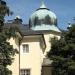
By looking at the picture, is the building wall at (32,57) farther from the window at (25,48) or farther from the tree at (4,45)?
the tree at (4,45)

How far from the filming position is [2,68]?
88.6 ft

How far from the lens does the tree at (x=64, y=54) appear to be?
1556 inches

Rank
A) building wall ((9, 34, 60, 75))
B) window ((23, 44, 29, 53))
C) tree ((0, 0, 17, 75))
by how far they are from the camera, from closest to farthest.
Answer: tree ((0, 0, 17, 75)), building wall ((9, 34, 60, 75)), window ((23, 44, 29, 53))

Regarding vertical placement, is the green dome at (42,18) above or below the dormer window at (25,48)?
above

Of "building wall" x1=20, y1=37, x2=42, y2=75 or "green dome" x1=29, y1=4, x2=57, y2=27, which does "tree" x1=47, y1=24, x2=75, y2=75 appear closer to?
"building wall" x1=20, y1=37, x2=42, y2=75

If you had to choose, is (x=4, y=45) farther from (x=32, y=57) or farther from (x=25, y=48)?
(x=25, y=48)

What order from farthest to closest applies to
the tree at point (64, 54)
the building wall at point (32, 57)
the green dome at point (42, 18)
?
1. the green dome at point (42, 18)
2. the building wall at point (32, 57)
3. the tree at point (64, 54)

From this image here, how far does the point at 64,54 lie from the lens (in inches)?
1613

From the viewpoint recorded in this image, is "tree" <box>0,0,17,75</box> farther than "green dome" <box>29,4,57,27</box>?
No

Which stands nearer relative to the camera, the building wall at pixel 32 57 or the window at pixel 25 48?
the building wall at pixel 32 57

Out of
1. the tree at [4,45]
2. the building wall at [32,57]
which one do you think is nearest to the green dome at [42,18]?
the building wall at [32,57]

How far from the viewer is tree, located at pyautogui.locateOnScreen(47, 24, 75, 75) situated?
3952 cm

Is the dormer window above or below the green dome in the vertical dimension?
below

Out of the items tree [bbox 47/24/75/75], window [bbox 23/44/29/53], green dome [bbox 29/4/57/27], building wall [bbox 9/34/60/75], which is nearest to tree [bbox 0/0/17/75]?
tree [bbox 47/24/75/75]
